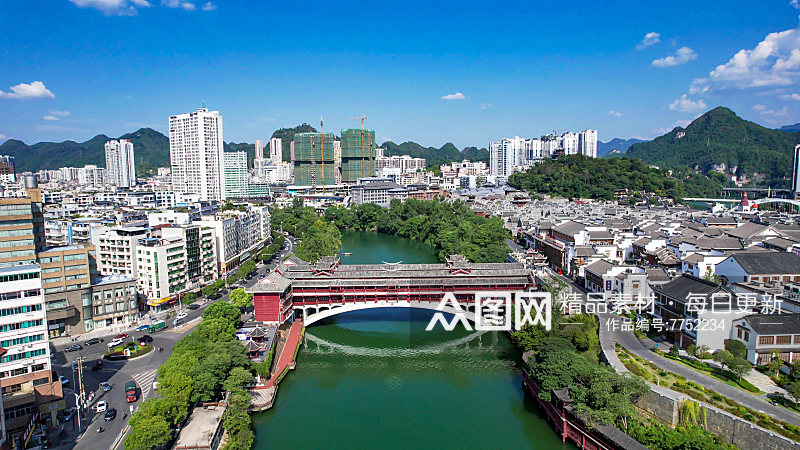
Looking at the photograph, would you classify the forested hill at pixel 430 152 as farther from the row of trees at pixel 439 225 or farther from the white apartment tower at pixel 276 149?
the row of trees at pixel 439 225

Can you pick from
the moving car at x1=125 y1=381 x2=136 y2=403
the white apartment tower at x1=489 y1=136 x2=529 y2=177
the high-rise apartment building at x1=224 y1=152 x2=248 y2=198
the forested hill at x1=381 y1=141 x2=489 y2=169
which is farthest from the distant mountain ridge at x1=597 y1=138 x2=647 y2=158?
the moving car at x1=125 y1=381 x2=136 y2=403

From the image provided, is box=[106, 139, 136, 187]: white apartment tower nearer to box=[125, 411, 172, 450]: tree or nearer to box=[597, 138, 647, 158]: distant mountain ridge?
box=[125, 411, 172, 450]: tree

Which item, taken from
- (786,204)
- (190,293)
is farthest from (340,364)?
(786,204)

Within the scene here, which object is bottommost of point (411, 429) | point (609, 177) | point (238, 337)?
point (411, 429)

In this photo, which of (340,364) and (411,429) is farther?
(340,364)

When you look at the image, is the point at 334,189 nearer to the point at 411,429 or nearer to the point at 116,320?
the point at 116,320

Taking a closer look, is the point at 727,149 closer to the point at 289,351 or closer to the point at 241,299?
the point at 241,299
